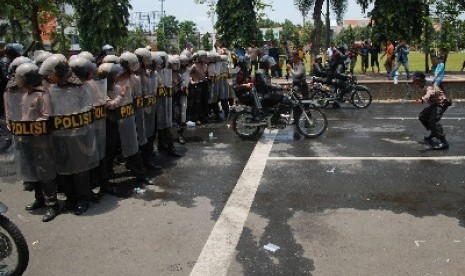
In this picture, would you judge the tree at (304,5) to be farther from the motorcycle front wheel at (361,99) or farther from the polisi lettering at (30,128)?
the polisi lettering at (30,128)

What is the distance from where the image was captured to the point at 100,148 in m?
6.95

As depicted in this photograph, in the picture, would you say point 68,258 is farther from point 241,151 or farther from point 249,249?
point 241,151

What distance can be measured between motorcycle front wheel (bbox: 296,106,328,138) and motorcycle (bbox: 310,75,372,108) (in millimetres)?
4363

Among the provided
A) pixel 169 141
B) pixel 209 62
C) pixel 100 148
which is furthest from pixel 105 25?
pixel 100 148

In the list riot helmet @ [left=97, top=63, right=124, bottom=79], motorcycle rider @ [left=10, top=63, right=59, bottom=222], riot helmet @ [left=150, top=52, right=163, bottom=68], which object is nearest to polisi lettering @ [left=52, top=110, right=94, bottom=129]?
motorcycle rider @ [left=10, top=63, right=59, bottom=222]

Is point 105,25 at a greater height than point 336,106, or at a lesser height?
greater

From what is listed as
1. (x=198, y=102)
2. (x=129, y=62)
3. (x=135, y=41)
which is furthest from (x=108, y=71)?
(x=135, y=41)

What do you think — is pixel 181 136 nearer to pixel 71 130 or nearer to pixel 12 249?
pixel 71 130

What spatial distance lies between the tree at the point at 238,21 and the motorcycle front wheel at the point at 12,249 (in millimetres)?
20476

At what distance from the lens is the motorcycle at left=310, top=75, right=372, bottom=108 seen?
1512 centimetres

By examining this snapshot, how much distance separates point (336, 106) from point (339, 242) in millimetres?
10559

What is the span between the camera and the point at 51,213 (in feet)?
20.4

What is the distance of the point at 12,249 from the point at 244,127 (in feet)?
22.7

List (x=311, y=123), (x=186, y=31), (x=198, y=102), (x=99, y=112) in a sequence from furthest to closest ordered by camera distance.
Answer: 1. (x=186, y=31)
2. (x=198, y=102)
3. (x=311, y=123)
4. (x=99, y=112)
